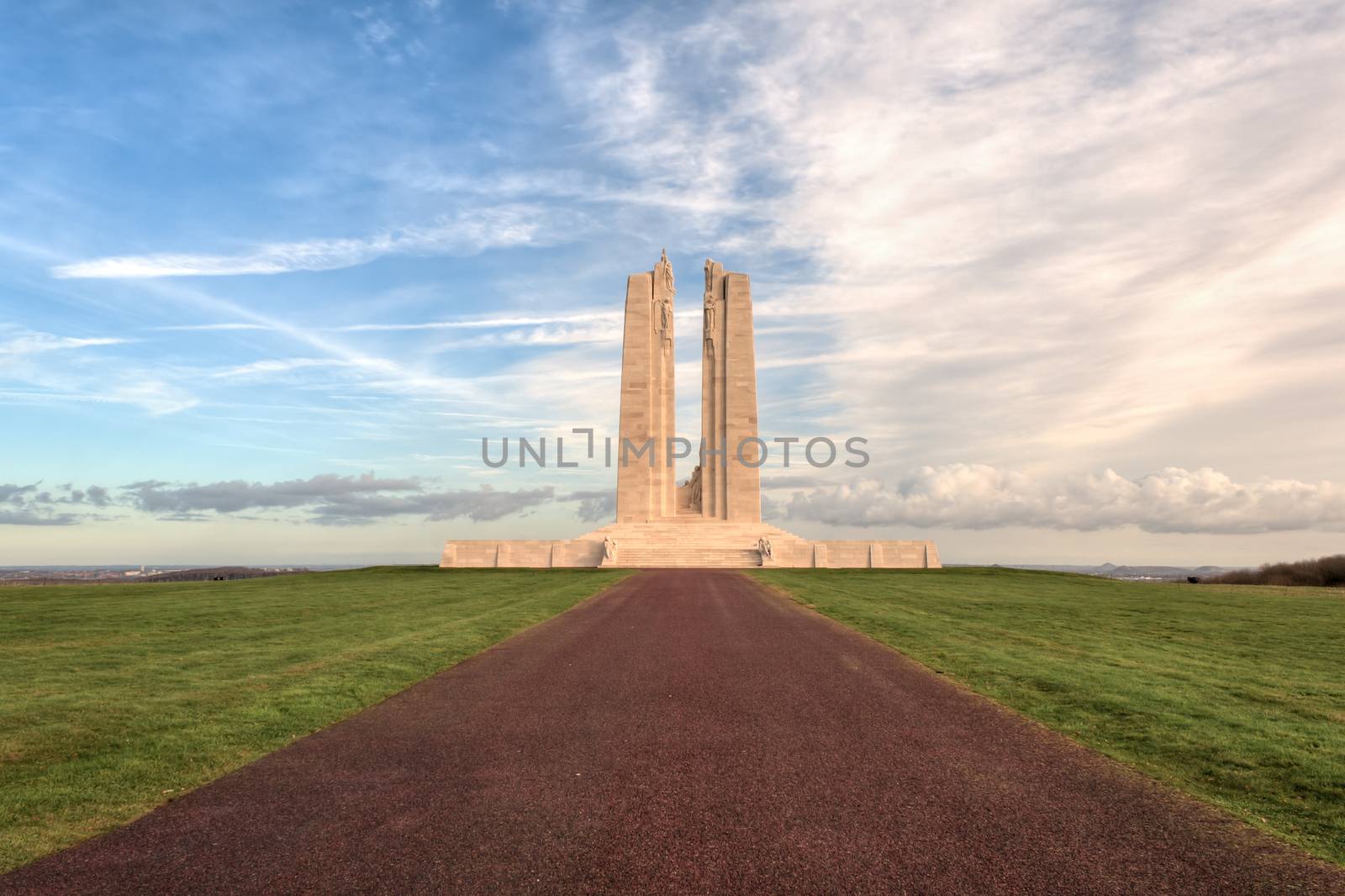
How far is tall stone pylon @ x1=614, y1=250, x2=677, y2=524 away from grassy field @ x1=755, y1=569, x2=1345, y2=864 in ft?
139

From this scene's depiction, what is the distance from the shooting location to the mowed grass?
675 cm

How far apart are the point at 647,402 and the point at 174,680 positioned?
6098 centimetres

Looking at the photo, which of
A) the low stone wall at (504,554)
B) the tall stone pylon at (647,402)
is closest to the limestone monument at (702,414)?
the tall stone pylon at (647,402)

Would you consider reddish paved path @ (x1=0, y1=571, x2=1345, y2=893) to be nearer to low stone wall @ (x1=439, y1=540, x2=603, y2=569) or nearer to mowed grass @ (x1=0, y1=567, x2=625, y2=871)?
mowed grass @ (x1=0, y1=567, x2=625, y2=871)

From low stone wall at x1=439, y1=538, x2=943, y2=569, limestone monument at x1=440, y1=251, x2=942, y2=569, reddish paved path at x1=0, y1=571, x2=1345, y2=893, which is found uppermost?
limestone monument at x1=440, y1=251, x2=942, y2=569

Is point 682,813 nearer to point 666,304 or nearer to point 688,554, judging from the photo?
point 688,554

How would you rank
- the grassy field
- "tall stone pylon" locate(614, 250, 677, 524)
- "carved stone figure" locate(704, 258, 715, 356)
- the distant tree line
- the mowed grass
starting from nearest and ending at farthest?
the mowed grass < the grassy field < the distant tree line < "tall stone pylon" locate(614, 250, 677, 524) < "carved stone figure" locate(704, 258, 715, 356)

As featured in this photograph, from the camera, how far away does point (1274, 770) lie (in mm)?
7301

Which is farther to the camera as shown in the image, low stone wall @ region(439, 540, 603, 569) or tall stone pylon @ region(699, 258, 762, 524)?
tall stone pylon @ region(699, 258, 762, 524)

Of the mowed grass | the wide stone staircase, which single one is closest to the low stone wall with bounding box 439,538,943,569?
the wide stone staircase

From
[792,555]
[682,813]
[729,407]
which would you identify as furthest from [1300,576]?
[682,813]

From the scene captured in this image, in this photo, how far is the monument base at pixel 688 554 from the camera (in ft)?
174

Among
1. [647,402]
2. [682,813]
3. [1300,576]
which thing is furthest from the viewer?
[647,402]

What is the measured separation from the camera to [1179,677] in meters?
12.1
